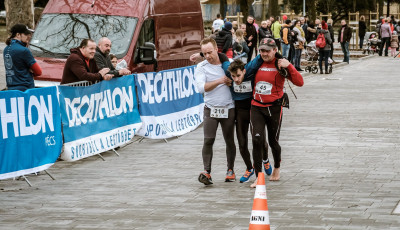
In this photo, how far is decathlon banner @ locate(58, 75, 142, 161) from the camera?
10.9m

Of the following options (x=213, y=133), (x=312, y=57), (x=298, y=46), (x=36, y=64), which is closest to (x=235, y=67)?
(x=213, y=133)

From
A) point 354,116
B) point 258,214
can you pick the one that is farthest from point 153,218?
point 354,116

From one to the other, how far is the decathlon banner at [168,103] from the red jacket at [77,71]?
1.42 m

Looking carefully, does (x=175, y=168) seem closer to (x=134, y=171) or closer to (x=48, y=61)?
(x=134, y=171)

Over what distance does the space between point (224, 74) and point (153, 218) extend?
253cm

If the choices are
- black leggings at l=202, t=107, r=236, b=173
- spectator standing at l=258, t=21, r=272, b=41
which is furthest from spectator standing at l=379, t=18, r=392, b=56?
black leggings at l=202, t=107, r=236, b=173

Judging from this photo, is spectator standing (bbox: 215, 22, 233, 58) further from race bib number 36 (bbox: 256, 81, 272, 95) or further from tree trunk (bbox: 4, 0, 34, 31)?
race bib number 36 (bbox: 256, 81, 272, 95)

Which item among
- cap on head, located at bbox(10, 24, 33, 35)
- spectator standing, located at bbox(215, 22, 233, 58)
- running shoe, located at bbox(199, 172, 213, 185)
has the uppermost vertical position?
cap on head, located at bbox(10, 24, 33, 35)

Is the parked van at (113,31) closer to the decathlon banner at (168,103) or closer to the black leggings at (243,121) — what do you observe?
the decathlon banner at (168,103)

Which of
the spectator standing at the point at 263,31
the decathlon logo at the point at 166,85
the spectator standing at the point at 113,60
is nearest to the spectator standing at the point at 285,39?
the spectator standing at the point at 263,31

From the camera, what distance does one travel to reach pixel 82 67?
11.7 meters

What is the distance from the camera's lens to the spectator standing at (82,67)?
11.7 meters

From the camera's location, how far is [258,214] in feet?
21.0

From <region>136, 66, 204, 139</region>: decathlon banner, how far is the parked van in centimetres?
45
